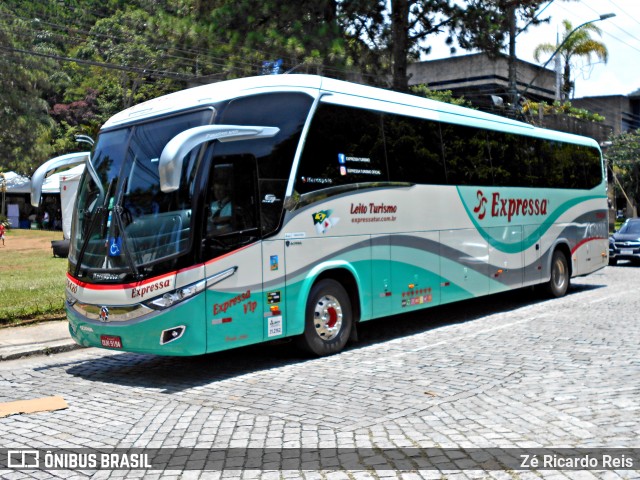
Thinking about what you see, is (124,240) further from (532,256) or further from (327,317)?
(532,256)

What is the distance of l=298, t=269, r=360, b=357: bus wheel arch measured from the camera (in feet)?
31.1

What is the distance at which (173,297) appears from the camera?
316 inches

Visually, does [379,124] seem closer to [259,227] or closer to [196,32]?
[259,227]

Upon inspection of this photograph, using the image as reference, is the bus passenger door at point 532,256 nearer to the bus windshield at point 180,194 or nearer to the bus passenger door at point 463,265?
the bus passenger door at point 463,265

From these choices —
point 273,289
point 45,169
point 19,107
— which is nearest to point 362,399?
point 273,289

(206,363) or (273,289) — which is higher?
(273,289)

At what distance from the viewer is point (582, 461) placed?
5.12 m

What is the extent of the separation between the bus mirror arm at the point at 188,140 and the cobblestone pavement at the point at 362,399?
221cm

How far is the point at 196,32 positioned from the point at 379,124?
37.6ft

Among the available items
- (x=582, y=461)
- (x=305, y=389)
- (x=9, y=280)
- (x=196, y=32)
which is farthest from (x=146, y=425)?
(x=196, y=32)

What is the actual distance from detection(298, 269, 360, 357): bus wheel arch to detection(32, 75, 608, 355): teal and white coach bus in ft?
0.07

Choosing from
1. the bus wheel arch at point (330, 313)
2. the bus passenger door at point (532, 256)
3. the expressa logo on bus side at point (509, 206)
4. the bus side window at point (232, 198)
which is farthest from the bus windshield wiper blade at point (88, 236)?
the bus passenger door at point (532, 256)

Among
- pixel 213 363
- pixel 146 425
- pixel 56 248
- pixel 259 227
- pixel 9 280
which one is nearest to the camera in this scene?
pixel 146 425

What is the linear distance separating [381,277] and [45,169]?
4711 millimetres
